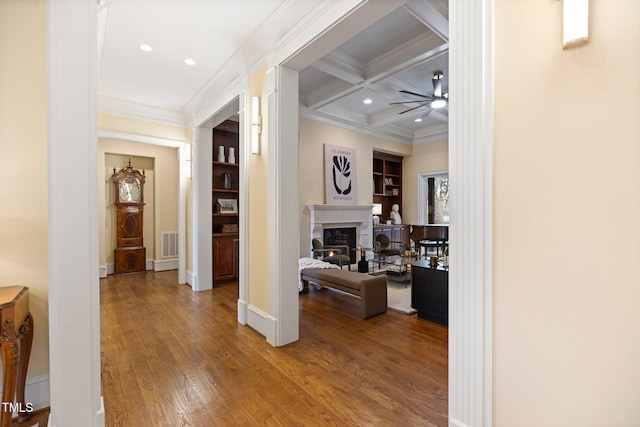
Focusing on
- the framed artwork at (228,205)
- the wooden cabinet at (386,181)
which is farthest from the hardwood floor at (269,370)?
the wooden cabinet at (386,181)

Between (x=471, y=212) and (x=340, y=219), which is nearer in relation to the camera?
(x=471, y=212)

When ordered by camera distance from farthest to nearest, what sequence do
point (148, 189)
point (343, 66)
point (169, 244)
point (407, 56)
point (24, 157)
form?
point (169, 244)
point (148, 189)
point (343, 66)
point (407, 56)
point (24, 157)

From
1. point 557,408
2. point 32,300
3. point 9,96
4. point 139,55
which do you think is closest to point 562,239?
point 557,408

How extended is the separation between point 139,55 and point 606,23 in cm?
392

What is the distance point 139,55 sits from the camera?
129 inches

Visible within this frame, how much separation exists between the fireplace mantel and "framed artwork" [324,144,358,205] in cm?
17

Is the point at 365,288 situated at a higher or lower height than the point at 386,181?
lower

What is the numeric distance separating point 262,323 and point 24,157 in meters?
2.27

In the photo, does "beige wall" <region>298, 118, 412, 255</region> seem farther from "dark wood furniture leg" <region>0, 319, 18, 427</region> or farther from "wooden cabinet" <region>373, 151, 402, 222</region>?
"dark wood furniture leg" <region>0, 319, 18, 427</region>

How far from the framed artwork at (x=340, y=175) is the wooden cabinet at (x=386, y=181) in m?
1.50

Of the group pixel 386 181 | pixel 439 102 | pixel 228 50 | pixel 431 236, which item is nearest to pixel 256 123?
pixel 228 50

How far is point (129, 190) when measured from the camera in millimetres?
6078

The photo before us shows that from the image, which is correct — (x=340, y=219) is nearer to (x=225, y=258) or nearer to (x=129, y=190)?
(x=225, y=258)

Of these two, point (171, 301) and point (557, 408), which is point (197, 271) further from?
point (557, 408)
